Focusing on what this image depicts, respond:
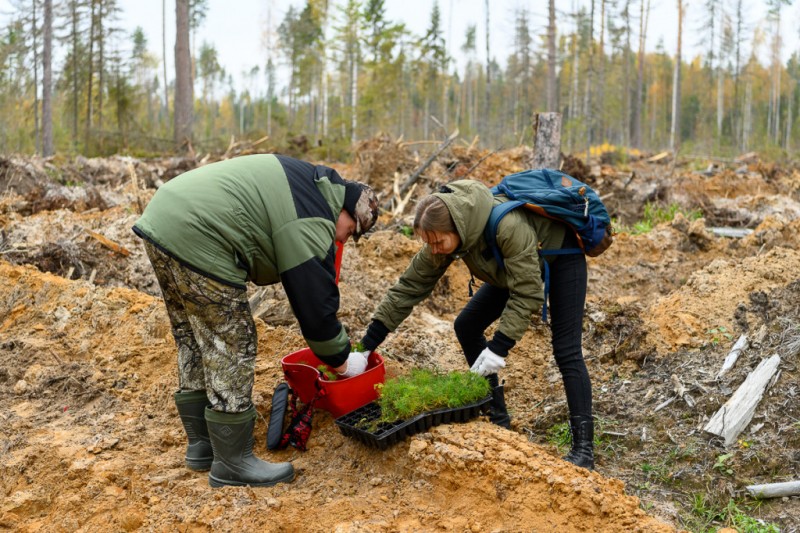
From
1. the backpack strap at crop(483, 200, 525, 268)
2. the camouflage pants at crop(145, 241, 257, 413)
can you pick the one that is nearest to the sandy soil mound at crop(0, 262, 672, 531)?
the camouflage pants at crop(145, 241, 257, 413)

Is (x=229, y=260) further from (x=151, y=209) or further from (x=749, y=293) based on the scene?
(x=749, y=293)

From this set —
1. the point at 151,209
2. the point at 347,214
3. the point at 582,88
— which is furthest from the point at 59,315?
the point at 582,88

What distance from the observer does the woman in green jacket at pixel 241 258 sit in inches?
115

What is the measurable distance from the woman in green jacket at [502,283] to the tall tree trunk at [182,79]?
14808 mm

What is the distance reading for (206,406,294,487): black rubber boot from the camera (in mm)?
3219

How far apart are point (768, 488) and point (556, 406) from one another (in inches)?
52.3

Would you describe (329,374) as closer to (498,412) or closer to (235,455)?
(235,455)

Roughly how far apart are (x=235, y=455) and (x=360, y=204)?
1415mm

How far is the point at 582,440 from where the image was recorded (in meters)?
3.42

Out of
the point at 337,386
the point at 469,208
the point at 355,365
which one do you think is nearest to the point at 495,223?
the point at 469,208

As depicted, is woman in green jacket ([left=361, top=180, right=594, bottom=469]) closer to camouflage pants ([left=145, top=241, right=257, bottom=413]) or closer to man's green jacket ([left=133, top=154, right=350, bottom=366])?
man's green jacket ([left=133, top=154, right=350, bottom=366])

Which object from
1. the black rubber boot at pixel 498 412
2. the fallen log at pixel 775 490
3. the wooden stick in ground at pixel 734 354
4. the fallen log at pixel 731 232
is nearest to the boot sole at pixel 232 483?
the black rubber boot at pixel 498 412

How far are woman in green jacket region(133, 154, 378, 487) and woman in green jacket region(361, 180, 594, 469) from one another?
0.44 m

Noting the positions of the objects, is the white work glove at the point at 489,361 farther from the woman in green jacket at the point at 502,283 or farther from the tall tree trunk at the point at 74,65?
the tall tree trunk at the point at 74,65
